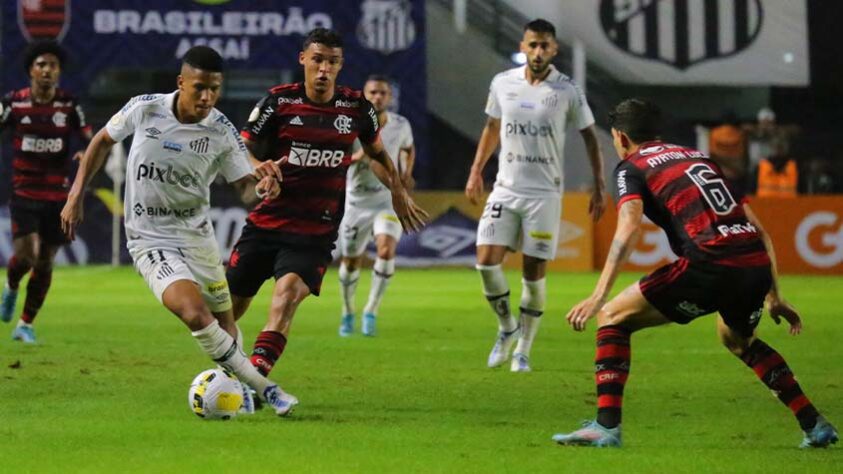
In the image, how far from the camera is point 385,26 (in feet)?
91.8

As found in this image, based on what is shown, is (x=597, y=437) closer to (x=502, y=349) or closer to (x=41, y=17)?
(x=502, y=349)

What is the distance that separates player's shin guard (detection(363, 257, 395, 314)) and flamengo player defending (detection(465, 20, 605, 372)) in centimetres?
301

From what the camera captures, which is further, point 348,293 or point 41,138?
point 348,293

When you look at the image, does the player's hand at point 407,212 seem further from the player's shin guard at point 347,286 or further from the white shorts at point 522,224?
the player's shin guard at point 347,286

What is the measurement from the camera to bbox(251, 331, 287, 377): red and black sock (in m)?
9.59

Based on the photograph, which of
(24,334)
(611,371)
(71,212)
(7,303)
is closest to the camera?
(611,371)

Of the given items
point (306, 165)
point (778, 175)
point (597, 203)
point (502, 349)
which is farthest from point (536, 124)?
point (778, 175)

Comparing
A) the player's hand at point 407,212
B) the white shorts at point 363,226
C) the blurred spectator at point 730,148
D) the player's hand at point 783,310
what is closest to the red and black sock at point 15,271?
the white shorts at point 363,226

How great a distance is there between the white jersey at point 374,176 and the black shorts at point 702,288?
770cm

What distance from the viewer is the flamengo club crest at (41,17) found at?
90.7ft

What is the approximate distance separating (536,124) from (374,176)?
3.38 m

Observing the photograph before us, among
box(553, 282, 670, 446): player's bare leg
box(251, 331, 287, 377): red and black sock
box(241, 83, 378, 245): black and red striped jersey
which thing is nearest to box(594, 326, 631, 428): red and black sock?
box(553, 282, 670, 446): player's bare leg

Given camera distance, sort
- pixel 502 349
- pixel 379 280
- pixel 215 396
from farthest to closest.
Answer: pixel 379 280 → pixel 502 349 → pixel 215 396

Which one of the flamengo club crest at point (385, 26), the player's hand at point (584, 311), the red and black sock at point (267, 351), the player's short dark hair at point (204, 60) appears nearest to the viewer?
the player's hand at point (584, 311)
